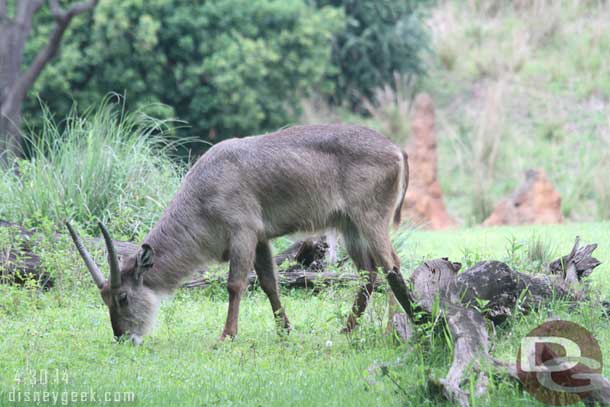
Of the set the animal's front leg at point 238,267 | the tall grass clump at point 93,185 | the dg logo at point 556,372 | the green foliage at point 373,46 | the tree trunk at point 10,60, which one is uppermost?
the dg logo at point 556,372

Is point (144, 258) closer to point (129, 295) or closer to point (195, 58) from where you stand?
point (129, 295)

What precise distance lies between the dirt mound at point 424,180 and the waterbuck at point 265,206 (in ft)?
20.7

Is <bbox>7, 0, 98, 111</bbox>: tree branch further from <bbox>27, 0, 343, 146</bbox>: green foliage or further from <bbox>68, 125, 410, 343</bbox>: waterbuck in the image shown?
<bbox>68, 125, 410, 343</bbox>: waterbuck

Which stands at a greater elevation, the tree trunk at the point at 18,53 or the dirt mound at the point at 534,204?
the tree trunk at the point at 18,53

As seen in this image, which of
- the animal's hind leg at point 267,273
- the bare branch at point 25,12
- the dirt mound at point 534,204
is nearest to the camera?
the animal's hind leg at point 267,273

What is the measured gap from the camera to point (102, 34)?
1820 centimetres

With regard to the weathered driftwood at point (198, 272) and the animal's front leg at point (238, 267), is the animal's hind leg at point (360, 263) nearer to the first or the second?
the animal's front leg at point (238, 267)

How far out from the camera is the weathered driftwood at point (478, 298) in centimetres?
450

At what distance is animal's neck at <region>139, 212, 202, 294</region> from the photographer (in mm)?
6789

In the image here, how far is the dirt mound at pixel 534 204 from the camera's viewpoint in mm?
13156

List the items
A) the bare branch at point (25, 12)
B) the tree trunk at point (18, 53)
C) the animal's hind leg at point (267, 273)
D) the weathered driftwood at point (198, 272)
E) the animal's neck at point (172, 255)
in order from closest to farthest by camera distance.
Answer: the animal's neck at point (172, 255), the animal's hind leg at point (267, 273), the weathered driftwood at point (198, 272), the tree trunk at point (18, 53), the bare branch at point (25, 12)

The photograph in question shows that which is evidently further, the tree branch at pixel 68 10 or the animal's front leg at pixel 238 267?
the tree branch at pixel 68 10

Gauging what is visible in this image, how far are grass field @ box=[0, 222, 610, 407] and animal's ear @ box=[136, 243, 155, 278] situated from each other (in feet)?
1.61

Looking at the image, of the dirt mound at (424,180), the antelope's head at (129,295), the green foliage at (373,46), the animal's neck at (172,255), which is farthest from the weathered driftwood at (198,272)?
the green foliage at (373,46)
